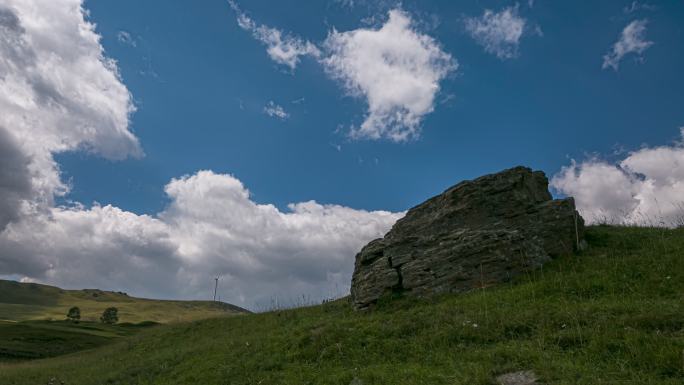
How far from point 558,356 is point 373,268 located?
13.1m

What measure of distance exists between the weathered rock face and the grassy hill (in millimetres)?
993

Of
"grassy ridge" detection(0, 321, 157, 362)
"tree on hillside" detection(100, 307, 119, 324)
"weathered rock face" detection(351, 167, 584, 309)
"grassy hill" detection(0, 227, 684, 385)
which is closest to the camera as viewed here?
"grassy hill" detection(0, 227, 684, 385)

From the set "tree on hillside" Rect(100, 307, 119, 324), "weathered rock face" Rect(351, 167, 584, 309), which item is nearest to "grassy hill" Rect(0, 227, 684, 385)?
"weathered rock face" Rect(351, 167, 584, 309)

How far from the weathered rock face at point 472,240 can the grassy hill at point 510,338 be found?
993mm

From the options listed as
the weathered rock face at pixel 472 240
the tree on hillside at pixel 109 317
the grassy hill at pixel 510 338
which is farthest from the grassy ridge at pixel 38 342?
the tree on hillside at pixel 109 317

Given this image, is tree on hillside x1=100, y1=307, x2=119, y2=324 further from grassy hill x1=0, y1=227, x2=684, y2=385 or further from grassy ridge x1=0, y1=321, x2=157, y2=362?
grassy hill x1=0, y1=227, x2=684, y2=385

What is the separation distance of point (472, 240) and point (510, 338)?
28.6 feet

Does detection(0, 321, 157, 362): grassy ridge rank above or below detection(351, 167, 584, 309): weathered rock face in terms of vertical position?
below

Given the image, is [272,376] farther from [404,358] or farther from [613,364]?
[613,364]

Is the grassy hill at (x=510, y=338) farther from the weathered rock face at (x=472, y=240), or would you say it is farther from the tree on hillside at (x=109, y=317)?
the tree on hillside at (x=109, y=317)

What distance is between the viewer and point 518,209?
22219mm

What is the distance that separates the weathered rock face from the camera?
19797mm

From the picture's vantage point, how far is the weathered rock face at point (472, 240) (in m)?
19.8

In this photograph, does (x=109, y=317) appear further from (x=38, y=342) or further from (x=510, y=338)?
(x=510, y=338)
